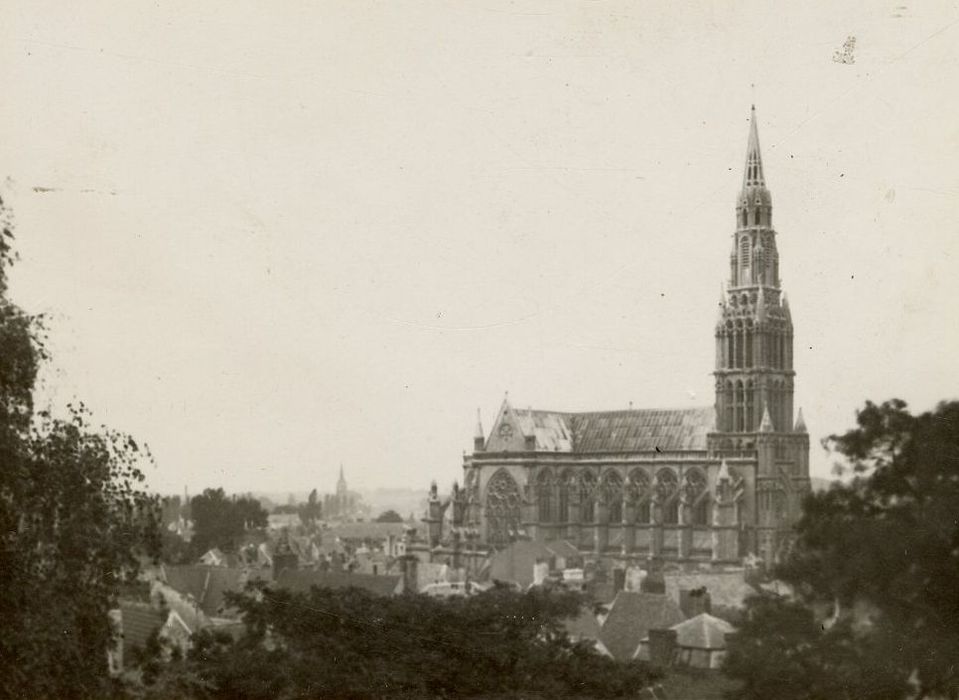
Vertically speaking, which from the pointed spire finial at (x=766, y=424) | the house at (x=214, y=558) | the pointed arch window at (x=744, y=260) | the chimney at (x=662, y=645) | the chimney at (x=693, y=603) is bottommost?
the chimney at (x=662, y=645)

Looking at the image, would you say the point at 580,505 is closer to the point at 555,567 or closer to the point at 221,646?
the point at 555,567

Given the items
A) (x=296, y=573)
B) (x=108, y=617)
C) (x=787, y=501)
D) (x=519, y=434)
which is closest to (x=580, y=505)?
(x=519, y=434)

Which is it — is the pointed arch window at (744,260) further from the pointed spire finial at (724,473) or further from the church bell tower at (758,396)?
the pointed spire finial at (724,473)

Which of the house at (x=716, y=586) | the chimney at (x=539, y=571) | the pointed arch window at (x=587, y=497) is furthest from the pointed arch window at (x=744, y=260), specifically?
the house at (x=716, y=586)

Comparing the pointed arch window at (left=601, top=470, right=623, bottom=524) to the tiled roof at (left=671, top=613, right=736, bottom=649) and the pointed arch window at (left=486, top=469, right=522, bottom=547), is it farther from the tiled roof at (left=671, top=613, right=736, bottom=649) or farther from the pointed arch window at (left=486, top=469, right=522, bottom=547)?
the tiled roof at (left=671, top=613, right=736, bottom=649)

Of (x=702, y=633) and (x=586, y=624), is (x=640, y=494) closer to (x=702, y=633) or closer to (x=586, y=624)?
(x=586, y=624)

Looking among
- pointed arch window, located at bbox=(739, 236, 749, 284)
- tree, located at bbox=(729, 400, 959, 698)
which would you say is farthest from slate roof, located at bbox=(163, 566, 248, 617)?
pointed arch window, located at bbox=(739, 236, 749, 284)
